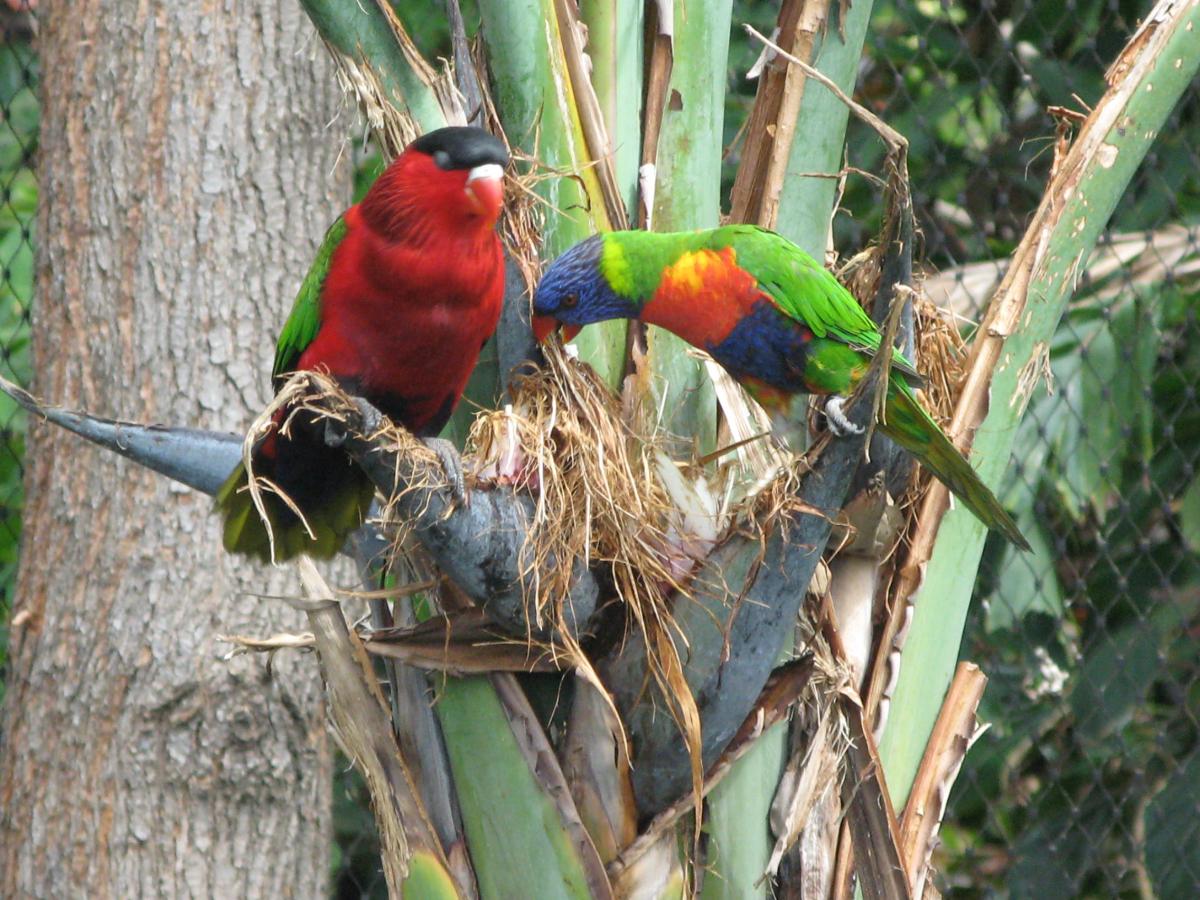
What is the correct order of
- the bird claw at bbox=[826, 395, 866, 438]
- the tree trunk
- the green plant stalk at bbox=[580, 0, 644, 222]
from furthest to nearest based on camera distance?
the tree trunk, the green plant stalk at bbox=[580, 0, 644, 222], the bird claw at bbox=[826, 395, 866, 438]

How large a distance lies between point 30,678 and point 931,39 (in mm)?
2698

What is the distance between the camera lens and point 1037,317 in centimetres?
164

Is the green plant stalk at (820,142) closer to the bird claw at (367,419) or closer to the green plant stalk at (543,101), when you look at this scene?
the green plant stalk at (543,101)

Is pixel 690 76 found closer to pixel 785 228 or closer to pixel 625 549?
pixel 785 228

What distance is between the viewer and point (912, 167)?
137 inches

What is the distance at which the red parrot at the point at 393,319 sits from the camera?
1475mm

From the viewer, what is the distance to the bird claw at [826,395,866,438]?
4.04ft

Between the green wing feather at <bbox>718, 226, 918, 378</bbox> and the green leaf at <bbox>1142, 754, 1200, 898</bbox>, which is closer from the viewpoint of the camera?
the green wing feather at <bbox>718, 226, 918, 378</bbox>

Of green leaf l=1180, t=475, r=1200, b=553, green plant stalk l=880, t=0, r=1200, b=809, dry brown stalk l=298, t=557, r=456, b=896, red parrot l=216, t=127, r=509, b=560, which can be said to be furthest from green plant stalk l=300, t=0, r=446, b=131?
green leaf l=1180, t=475, r=1200, b=553

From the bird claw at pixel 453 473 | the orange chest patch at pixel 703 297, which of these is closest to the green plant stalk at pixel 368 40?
the orange chest patch at pixel 703 297

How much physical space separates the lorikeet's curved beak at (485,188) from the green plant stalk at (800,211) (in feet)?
1.30

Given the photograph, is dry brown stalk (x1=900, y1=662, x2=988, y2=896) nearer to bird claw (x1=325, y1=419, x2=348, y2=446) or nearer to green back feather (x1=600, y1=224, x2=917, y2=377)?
green back feather (x1=600, y1=224, x2=917, y2=377)

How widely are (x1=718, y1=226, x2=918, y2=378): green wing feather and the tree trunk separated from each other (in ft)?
3.46

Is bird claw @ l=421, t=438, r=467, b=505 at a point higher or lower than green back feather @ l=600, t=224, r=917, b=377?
lower
